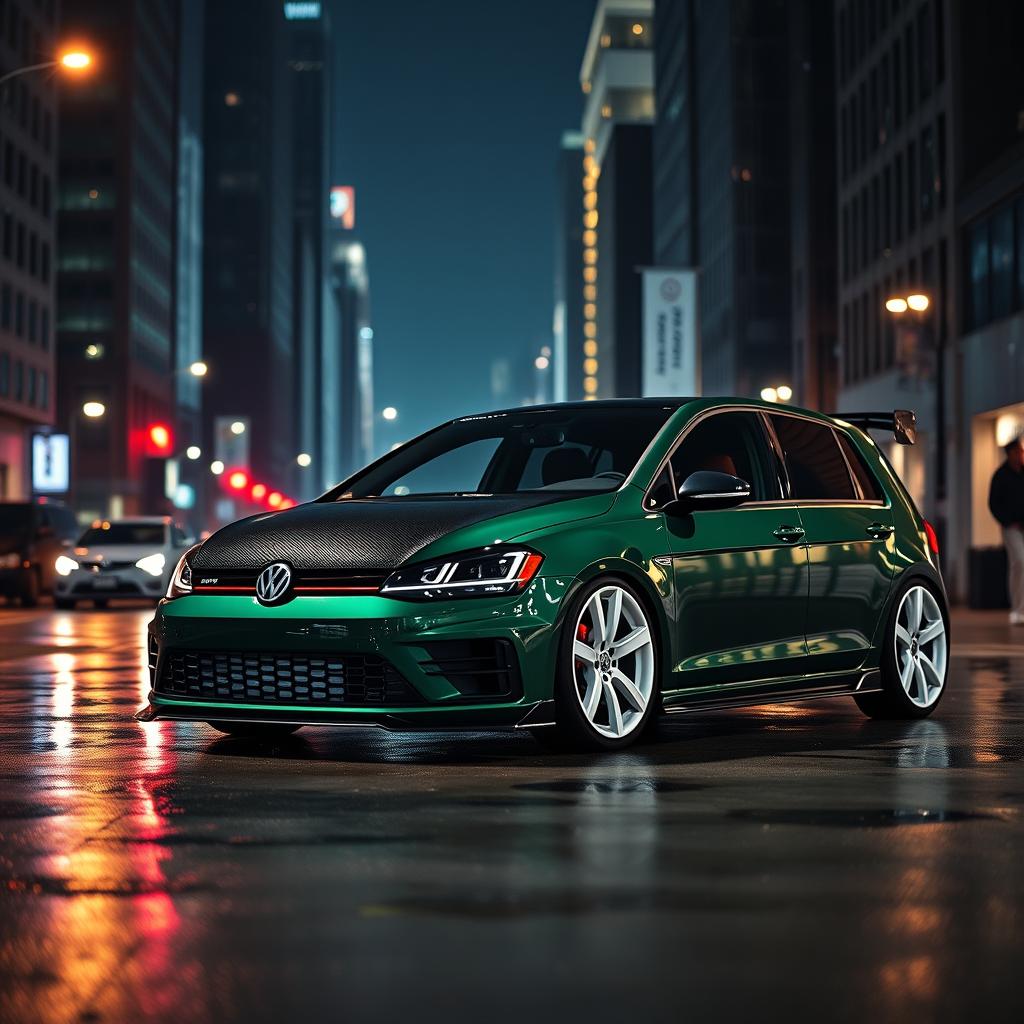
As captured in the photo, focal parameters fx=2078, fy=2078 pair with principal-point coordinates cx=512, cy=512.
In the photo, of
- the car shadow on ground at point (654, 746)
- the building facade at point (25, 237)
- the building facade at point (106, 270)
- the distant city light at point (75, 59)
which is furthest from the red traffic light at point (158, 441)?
the car shadow on ground at point (654, 746)

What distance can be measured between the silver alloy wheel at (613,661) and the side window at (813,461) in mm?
1629

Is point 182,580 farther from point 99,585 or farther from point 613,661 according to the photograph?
point 99,585

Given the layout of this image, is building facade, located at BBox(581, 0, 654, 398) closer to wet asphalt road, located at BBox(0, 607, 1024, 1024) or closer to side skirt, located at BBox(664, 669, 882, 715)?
side skirt, located at BBox(664, 669, 882, 715)

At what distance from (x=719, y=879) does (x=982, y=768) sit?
10.3ft

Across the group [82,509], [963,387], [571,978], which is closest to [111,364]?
[82,509]

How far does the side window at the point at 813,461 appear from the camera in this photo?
10.4m

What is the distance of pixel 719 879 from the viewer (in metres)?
5.78

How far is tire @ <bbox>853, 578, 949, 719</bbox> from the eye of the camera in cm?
1075

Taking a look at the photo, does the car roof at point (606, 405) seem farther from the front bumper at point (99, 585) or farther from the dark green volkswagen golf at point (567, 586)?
the front bumper at point (99, 585)

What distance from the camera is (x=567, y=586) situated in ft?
28.6

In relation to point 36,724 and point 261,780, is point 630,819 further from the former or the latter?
point 36,724

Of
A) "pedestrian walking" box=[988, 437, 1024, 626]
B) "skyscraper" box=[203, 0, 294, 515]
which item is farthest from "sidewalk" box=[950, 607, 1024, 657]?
"skyscraper" box=[203, 0, 294, 515]

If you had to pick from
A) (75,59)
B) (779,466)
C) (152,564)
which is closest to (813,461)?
(779,466)

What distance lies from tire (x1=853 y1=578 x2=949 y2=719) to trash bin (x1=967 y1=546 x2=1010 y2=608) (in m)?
20.2
